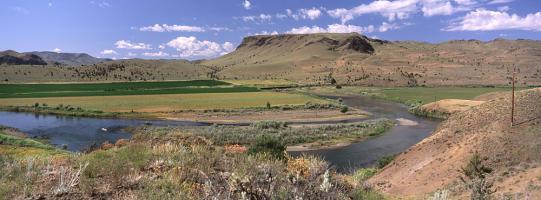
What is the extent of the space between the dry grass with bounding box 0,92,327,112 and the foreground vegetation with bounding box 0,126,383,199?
72394mm

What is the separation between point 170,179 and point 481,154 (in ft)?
71.4

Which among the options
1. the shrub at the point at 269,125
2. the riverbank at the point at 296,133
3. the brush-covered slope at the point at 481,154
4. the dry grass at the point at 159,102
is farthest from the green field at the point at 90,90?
the brush-covered slope at the point at 481,154

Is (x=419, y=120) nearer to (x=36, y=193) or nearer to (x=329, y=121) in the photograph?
(x=329, y=121)

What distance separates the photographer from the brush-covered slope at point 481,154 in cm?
2134

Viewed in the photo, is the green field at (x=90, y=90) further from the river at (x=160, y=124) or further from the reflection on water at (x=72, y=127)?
the reflection on water at (x=72, y=127)

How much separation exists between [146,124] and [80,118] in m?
14.3

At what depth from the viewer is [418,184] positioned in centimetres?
2505

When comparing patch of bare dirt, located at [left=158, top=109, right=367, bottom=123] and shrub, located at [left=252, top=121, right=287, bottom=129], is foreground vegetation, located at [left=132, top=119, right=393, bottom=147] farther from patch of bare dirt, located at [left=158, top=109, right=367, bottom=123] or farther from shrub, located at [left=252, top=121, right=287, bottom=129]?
patch of bare dirt, located at [left=158, top=109, right=367, bottom=123]

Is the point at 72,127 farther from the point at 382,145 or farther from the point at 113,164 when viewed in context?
the point at 113,164

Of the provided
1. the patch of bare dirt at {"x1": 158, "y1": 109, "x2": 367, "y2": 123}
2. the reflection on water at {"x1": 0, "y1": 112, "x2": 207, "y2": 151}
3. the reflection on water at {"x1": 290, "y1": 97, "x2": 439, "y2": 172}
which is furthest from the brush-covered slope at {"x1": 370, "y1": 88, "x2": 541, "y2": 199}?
the patch of bare dirt at {"x1": 158, "y1": 109, "x2": 367, "y2": 123}

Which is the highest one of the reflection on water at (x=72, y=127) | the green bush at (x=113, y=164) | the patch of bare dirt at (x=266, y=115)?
the green bush at (x=113, y=164)

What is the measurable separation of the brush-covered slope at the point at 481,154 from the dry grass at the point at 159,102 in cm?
5444

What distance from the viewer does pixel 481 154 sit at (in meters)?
26.1

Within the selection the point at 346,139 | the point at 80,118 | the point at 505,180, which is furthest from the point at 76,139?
the point at 505,180
